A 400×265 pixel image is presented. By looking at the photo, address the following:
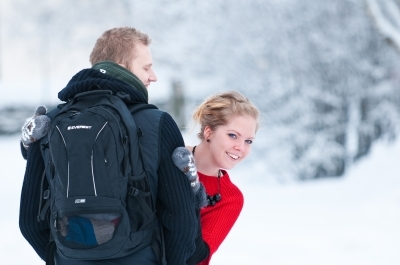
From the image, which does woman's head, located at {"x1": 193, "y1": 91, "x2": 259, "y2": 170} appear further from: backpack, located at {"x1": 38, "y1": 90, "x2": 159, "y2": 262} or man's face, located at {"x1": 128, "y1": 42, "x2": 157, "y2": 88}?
backpack, located at {"x1": 38, "y1": 90, "x2": 159, "y2": 262}

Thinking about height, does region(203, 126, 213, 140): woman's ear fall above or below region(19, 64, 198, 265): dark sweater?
above

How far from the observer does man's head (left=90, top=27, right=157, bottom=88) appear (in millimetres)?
2566

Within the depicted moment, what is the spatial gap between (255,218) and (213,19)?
4.10 m

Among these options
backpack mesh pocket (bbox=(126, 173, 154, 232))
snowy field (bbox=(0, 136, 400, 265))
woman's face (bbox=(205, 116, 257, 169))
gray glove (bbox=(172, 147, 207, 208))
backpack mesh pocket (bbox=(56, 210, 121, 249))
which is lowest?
backpack mesh pocket (bbox=(56, 210, 121, 249))

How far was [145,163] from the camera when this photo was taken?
2.35 m

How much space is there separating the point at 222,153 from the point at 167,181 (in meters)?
0.52

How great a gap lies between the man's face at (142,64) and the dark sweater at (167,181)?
117mm

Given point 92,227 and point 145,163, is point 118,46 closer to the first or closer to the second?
point 145,163

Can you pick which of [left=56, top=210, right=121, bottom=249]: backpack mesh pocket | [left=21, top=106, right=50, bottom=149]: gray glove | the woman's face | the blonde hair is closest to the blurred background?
the blonde hair

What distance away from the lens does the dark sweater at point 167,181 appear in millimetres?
2408

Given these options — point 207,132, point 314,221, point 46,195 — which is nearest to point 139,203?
point 46,195

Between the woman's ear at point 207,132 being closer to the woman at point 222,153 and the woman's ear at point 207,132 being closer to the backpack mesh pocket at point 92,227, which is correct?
the woman at point 222,153

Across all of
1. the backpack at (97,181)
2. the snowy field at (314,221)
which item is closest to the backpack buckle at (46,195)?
the backpack at (97,181)

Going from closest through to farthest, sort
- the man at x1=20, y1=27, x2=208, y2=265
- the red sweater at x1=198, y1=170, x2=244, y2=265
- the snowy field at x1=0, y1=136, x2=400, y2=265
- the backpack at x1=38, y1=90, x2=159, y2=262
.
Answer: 1. the backpack at x1=38, y1=90, x2=159, y2=262
2. the man at x1=20, y1=27, x2=208, y2=265
3. the red sweater at x1=198, y1=170, x2=244, y2=265
4. the snowy field at x1=0, y1=136, x2=400, y2=265
